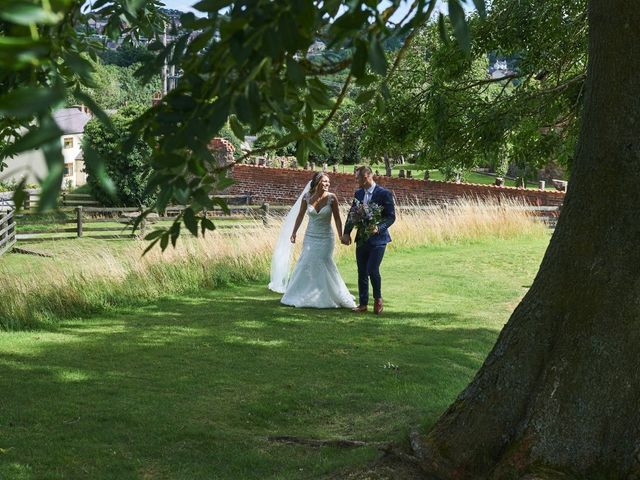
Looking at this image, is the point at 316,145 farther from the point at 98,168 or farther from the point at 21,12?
the point at 21,12

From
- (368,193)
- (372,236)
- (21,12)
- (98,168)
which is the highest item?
(21,12)

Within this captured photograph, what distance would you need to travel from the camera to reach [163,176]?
114 inches

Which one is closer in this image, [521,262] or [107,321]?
[107,321]

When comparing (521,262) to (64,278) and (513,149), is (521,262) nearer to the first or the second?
(513,149)

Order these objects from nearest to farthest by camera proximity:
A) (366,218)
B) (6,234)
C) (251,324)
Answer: (251,324), (366,218), (6,234)

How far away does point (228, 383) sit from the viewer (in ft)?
27.2

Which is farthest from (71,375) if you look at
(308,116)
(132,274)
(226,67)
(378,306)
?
(226,67)

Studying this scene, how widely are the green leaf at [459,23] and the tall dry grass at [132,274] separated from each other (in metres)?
9.85

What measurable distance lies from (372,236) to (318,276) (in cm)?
134

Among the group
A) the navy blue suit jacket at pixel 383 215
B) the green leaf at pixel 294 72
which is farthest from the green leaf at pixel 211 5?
the navy blue suit jacket at pixel 383 215

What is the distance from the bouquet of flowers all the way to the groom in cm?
6

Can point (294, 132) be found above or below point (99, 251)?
above

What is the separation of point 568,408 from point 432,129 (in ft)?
18.2

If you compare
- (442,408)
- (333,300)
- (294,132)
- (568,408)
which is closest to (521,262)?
(333,300)
